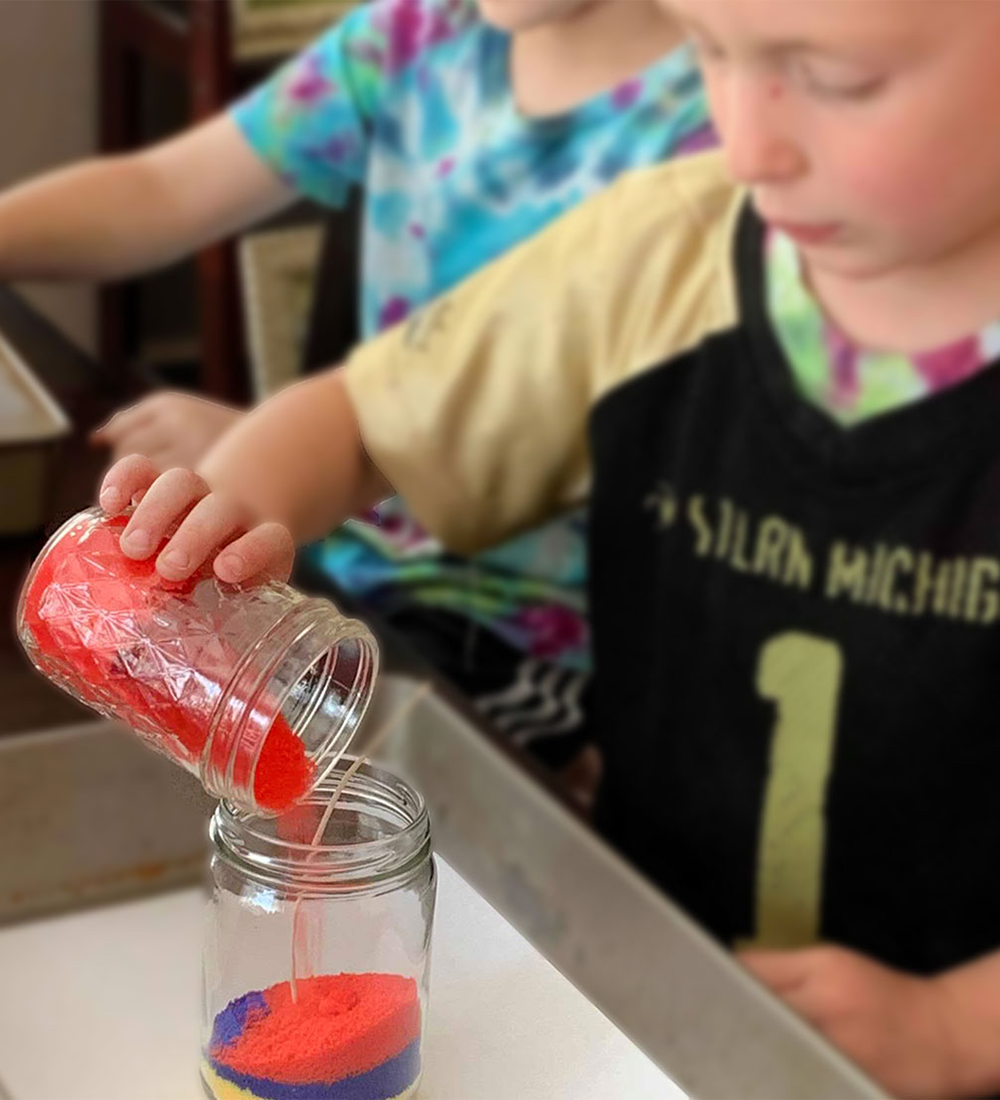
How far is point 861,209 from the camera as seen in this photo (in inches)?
16.6

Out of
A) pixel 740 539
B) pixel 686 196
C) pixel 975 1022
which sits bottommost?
pixel 975 1022

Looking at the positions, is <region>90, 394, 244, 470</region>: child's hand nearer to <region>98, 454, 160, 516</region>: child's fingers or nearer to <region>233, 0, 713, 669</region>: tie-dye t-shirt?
<region>98, 454, 160, 516</region>: child's fingers

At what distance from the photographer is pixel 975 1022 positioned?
1.56ft

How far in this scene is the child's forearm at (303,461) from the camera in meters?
0.34

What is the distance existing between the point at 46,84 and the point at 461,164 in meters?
0.22

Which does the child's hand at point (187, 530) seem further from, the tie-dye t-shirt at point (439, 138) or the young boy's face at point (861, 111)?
the tie-dye t-shirt at point (439, 138)

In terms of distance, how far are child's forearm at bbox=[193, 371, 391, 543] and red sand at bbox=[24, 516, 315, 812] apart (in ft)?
0.32

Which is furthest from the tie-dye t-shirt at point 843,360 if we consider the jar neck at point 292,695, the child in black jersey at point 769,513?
the jar neck at point 292,695

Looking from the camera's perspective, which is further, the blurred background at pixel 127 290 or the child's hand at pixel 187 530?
the blurred background at pixel 127 290

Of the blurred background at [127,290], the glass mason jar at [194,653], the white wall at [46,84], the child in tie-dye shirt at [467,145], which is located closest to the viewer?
the glass mason jar at [194,653]

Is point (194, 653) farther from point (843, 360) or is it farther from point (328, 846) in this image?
point (843, 360)

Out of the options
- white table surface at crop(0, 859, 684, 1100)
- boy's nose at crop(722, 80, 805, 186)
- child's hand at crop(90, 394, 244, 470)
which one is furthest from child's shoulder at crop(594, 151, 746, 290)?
white table surface at crop(0, 859, 684, 1100)

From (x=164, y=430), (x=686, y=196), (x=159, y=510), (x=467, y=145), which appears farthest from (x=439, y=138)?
(x=159, y=510)

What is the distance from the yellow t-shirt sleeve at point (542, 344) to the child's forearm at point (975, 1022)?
226 millimetres
